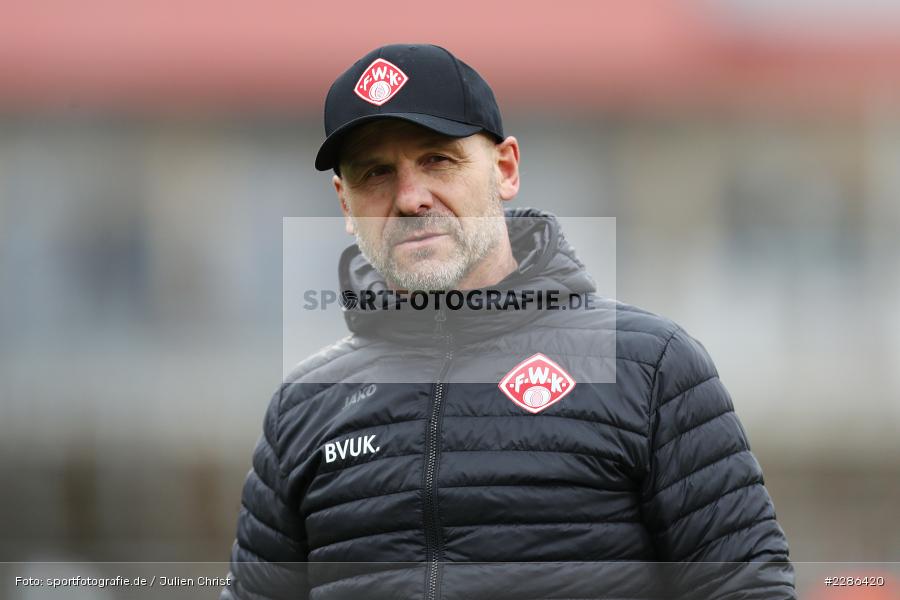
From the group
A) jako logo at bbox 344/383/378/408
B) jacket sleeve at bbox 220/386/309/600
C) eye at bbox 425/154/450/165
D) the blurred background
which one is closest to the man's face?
eye at bbox 425/154/450/165

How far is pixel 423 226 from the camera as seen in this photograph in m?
1.75

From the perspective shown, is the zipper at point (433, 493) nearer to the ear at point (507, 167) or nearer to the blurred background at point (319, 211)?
the ear at point (507, 167)

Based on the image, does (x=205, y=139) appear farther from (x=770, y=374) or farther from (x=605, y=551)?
(x=605, y=551)

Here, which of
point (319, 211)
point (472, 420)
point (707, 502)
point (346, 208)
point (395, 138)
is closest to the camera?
point (707, 502)

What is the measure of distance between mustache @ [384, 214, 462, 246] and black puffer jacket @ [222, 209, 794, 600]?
5.3 inches

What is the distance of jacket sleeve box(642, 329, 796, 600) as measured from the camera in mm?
1515

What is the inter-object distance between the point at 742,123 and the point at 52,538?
4438mm

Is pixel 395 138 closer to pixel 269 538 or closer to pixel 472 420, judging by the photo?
pixel 472 420

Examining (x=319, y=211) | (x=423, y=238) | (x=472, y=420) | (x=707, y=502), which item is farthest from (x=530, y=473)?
(x=319, y=211)

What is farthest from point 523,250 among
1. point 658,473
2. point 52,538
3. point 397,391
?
point 52,538

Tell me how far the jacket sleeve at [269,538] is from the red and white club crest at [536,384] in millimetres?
449

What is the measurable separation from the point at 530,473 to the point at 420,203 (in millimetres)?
492

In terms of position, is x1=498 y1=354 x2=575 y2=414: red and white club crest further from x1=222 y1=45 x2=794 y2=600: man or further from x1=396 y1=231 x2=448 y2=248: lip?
x1=396 y1=231 x2=448 y2=248: lip

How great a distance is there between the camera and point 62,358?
5.37 meters
